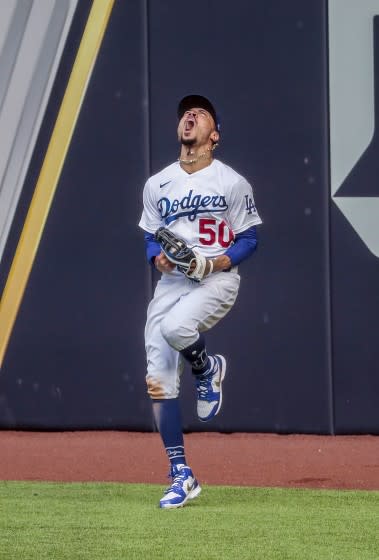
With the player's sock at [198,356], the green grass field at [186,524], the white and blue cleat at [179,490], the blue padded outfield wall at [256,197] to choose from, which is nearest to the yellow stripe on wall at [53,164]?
the blue padded outfield wall at [256,197]

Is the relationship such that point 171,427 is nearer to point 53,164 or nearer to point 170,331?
point 170,331

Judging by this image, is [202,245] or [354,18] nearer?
[202,245]

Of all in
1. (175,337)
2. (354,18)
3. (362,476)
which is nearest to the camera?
(175,337)

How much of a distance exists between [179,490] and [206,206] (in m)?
1.17

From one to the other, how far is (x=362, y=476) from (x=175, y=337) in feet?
5.13

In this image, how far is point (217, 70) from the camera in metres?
7.55

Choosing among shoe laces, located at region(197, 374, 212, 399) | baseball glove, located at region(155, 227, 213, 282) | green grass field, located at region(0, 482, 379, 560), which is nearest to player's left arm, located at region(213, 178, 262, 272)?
baseball glove, located at region(155, 227, 213, 282)

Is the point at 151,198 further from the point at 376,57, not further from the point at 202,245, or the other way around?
the point at 376,57

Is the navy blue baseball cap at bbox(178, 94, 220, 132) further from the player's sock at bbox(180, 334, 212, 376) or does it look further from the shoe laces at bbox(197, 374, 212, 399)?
the shoe laces at bbox(197, 374, 212, 399)

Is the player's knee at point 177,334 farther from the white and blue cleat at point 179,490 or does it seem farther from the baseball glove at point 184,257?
the white and blue cleat at point 179,490

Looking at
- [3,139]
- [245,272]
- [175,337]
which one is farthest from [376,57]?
[175,337]

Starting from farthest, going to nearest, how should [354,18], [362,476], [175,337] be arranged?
1. [354,18]
2. [362,476]
3. [175,337]

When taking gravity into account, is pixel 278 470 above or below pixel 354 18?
below

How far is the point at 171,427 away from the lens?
542 cm
